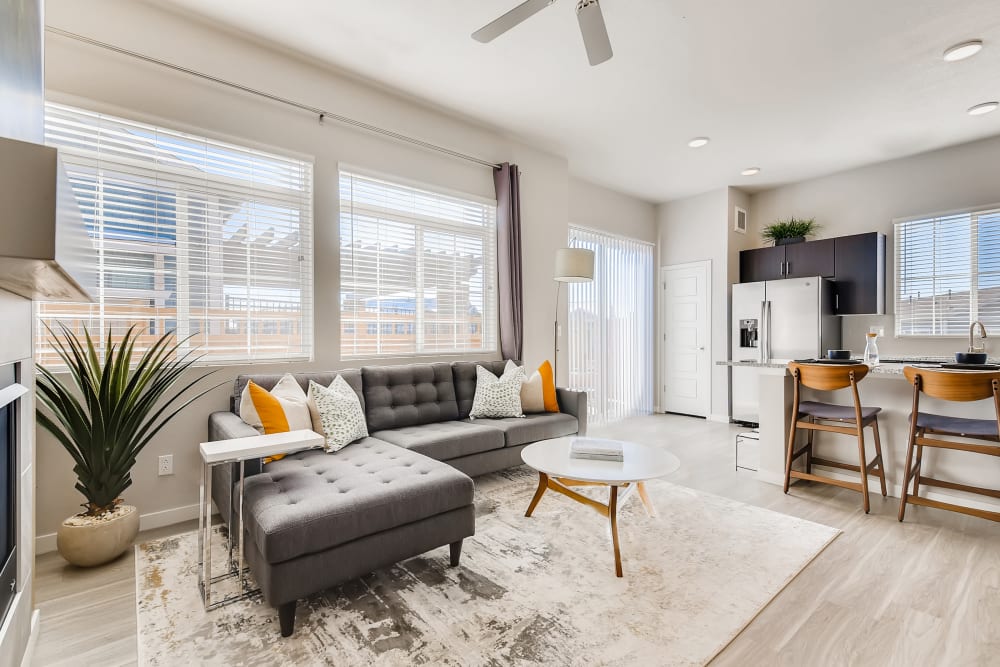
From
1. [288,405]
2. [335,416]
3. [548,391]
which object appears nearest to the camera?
[288,405]

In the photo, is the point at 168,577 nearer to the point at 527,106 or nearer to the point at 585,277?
the point at 585,277

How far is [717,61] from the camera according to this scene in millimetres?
3193

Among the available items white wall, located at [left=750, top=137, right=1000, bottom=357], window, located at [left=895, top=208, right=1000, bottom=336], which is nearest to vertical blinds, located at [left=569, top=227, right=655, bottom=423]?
white wall, located at [left=750, top=137, right=1000, bottom=357]

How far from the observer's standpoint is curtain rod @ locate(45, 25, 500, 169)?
2.48 meters

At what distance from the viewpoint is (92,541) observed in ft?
7.14

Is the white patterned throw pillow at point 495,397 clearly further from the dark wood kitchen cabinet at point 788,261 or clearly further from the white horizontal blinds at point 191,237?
the dark wood kitchen cabinet at point 788,261

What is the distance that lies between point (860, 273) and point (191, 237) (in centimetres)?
605

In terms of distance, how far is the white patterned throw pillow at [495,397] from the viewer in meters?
3.61

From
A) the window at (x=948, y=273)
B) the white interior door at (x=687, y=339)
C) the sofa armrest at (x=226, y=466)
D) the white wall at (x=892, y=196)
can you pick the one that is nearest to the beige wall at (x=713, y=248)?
the white interior door at (x=687, y=339)

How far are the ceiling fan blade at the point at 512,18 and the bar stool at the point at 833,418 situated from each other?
8.98 ft

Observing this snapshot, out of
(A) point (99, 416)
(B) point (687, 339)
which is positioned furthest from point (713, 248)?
(A) point (99, 416)

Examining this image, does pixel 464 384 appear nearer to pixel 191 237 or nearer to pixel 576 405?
pixel 576 405

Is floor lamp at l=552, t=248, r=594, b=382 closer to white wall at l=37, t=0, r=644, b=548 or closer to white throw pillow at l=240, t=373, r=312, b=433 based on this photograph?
white wall at l=37, t=0, r=644, b=548

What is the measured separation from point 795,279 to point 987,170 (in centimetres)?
181
